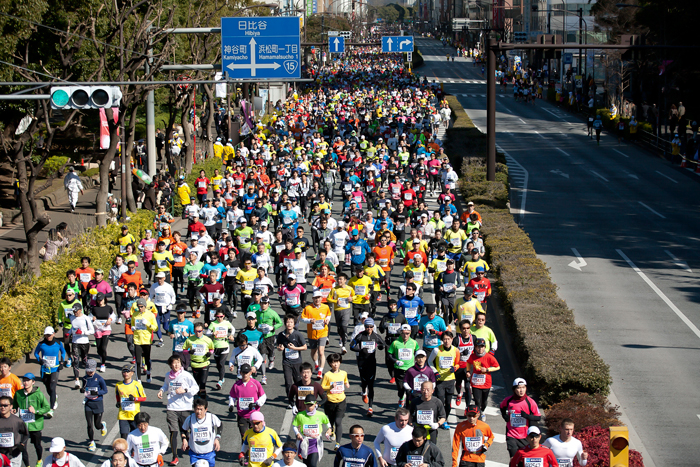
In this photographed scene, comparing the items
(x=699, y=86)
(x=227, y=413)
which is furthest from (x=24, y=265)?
(x=699, y=86)

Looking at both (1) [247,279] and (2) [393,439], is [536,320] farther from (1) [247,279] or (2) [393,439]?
(2) [393,439]

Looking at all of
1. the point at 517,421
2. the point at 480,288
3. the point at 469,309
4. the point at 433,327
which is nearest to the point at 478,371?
the point at 433,327

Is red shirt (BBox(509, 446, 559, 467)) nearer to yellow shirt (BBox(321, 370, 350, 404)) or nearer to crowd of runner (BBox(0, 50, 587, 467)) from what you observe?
crowd of runner (BBox(0, 50, 587, 467))

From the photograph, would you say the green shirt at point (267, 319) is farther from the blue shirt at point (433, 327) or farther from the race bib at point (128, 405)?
the race bib at point (128, 405)

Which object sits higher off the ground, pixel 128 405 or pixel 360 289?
pixel 360 289

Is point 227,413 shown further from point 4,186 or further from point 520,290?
point 4,186

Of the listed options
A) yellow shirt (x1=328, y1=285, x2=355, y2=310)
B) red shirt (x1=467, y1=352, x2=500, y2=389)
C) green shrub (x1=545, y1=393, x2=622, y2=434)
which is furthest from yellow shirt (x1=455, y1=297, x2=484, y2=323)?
green shrub (x1=545, y1=393, x2=622, y2=434)

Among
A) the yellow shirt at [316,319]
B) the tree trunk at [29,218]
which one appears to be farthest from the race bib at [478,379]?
the tree trunk at [29,218]
